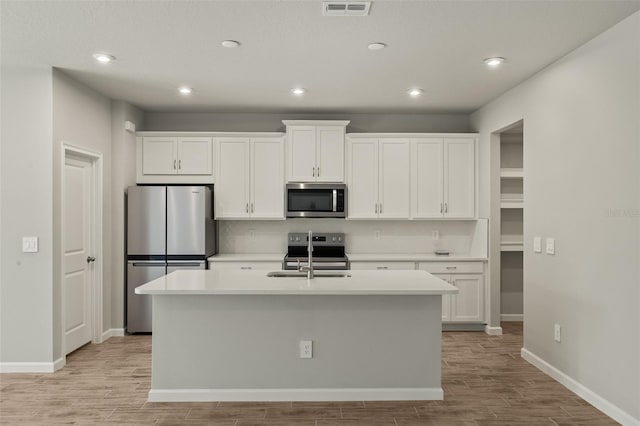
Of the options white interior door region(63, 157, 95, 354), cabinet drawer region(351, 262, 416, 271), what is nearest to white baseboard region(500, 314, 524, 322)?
cabinet drawer region(351, 262, 416, 271)

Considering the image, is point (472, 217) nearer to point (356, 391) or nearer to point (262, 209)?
point (262, 209)

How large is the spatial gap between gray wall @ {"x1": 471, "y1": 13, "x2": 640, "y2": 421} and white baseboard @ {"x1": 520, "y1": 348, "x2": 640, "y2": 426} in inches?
1.4

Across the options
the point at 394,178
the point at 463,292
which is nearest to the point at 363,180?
the point at 394,178

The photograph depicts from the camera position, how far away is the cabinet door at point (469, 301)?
17.4ft

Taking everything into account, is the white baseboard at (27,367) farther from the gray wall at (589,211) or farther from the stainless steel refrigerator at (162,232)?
the gray wall at (589,211)

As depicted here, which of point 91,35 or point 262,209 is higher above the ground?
point 91,35

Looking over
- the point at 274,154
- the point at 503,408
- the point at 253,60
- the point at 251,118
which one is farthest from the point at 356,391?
the point at 251,118

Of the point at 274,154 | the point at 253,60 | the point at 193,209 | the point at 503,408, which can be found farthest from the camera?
the point at 274,154

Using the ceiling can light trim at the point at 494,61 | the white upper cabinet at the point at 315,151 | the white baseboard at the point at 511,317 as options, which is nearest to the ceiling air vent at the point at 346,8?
the ceiling can light trim at the point at 494,61

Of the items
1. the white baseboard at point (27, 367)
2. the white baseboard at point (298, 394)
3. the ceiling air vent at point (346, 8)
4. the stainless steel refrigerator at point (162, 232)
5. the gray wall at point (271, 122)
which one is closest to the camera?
the ceiling air vent at point (346, 8)

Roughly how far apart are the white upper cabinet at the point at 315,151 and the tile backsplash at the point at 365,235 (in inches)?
26.4

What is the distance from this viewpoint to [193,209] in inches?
203

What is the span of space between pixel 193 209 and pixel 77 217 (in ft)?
3.78

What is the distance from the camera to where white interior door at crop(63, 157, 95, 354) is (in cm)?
438
